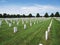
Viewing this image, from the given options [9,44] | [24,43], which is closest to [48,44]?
[24,43]

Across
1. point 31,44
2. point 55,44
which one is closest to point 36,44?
point 31,44

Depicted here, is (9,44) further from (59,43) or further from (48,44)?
(59,43)

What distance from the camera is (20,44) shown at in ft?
45.6

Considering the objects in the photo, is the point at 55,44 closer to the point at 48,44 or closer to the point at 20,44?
the point at 48,44

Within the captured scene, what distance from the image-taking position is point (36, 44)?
13.9m

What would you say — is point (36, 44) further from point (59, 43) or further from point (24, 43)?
point (59, 43)

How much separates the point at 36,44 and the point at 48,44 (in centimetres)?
84

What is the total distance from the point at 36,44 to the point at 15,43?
60.7 inches

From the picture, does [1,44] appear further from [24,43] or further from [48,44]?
[48,44]

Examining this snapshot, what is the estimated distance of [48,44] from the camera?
13.9 m

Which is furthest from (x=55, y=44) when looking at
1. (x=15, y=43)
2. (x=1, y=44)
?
(x=1, y=44)

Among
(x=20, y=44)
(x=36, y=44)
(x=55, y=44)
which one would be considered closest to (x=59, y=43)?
(x=55, y=44)

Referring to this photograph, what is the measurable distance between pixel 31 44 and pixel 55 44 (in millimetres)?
1695

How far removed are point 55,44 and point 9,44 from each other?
3232 millimetres
